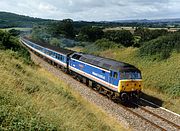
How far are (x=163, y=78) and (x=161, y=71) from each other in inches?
75.7

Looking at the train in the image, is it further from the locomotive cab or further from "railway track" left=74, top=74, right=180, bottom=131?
"railway track" left=74, top=74, right=180, bottom=131

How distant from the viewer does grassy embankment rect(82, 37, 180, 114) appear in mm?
25797

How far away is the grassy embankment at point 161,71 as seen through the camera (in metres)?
25.8

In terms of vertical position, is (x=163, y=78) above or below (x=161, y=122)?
above

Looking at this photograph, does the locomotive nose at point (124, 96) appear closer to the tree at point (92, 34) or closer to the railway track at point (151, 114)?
the railway track at point (151, 114)

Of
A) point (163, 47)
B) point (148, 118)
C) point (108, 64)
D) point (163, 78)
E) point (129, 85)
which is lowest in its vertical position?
point (148, 118)

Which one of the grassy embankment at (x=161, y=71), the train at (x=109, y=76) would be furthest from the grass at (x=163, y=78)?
the train at (x=109, y=76)

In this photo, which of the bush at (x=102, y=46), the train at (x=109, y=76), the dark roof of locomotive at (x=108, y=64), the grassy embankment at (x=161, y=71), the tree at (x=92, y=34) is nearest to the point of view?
the train at (x=109, y=76)

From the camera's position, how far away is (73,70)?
3553 cm

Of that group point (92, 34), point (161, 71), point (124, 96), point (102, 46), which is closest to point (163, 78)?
point (161, 71)

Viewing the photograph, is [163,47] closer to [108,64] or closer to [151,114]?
[108,64]

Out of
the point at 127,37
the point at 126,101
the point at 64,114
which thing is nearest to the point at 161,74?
the point at 126,101

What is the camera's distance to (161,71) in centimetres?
3097

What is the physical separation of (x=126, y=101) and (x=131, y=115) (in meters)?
4.12
